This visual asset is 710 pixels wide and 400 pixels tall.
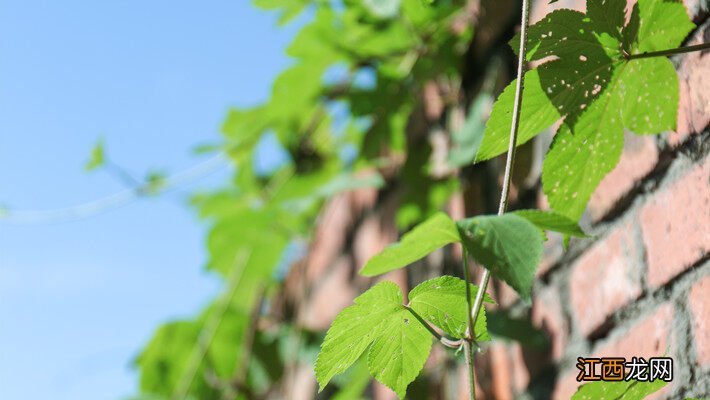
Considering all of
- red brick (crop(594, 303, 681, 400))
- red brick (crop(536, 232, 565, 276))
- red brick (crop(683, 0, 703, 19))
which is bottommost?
A: red brick (crop(594, 303, 681, 400))

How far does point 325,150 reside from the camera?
1482mm

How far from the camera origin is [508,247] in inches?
15.6

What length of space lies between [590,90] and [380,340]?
20cm

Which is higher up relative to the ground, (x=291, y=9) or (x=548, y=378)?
(x=291, y=9)

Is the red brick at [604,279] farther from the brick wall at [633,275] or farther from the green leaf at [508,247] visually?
the green leaf at [508,247]

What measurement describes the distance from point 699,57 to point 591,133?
0.13 m

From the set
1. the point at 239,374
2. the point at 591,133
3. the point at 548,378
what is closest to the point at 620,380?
the point at 591,133

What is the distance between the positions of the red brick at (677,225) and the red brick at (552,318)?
165 mm

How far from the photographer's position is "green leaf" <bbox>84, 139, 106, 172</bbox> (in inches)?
48.8

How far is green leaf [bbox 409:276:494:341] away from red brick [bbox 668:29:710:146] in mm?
217

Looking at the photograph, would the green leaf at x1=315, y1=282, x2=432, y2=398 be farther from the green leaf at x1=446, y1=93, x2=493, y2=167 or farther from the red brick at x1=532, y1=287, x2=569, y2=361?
the green leaf at x1=446, y1=93, x2=493, y2=167

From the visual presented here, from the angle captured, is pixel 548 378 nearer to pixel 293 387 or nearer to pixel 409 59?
pixel 409 59

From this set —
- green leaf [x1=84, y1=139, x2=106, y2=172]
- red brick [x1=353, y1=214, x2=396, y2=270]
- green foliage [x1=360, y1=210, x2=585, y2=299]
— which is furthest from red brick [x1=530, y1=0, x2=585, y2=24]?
green leaf [x1=84, y1=139, x2=106, y2=172]

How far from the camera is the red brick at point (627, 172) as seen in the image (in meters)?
0.65
